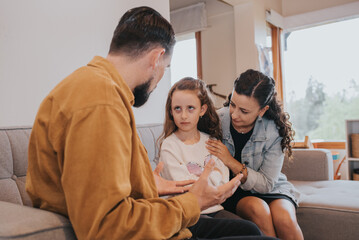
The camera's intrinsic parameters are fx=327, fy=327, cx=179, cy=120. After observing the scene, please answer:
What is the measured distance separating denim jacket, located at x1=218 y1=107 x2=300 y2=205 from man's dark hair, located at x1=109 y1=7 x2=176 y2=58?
945mm

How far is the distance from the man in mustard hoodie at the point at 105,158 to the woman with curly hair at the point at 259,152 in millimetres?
731

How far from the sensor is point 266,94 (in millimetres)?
1717

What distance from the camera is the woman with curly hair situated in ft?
5.28

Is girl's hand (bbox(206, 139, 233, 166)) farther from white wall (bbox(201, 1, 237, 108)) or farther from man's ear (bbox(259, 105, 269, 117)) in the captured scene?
white wall (bbox(201, 1, 237, 108))

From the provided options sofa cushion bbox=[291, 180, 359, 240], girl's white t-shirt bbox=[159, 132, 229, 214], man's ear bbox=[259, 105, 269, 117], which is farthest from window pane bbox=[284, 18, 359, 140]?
girl's white t-shirt bbox=[159, 132, 229, 214]

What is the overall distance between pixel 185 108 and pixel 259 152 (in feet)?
1.57

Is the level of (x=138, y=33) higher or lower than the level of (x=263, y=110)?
higher

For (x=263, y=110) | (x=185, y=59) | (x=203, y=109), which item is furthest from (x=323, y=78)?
(x=203, y=109)

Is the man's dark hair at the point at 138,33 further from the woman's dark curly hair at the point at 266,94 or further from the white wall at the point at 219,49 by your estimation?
the white wall at the point at 219,49

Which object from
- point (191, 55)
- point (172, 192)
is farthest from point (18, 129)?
point (191, 55)

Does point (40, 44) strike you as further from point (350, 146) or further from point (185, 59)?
point (185, 59)

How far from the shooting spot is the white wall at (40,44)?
1.83 metres

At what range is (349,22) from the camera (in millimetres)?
5047

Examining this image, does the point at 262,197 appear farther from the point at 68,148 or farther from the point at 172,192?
the point at 68,148
